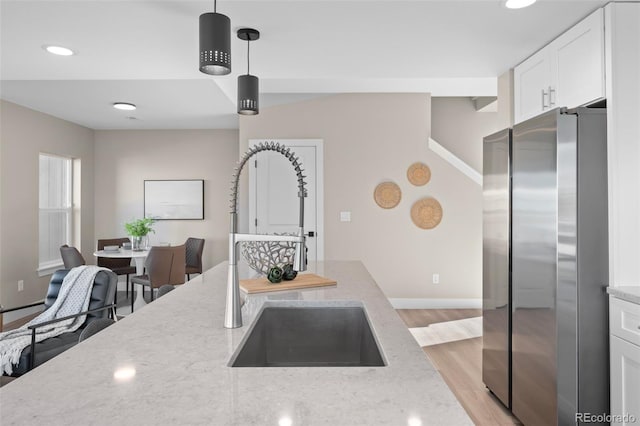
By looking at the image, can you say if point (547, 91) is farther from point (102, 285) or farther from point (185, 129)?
point (185, 129)

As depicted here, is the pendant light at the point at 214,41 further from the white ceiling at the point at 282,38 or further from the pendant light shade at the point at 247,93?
the pendant light shade at the point at 247,93

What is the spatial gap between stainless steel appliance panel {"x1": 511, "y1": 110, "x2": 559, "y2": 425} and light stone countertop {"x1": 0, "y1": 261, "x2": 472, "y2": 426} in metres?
1.34

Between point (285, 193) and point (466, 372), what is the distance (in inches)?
113

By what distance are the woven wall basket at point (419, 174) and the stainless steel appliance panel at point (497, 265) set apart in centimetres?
223

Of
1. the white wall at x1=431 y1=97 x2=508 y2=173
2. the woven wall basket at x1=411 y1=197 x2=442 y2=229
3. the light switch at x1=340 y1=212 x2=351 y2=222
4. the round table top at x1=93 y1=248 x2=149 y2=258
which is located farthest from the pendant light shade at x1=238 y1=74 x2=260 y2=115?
the white wall at x1=431 y1=97 x2=508 y2=173

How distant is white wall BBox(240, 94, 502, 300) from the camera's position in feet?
16.8

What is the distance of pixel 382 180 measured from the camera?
16.8 feet

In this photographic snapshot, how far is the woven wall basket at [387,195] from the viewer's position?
5102 millimetres

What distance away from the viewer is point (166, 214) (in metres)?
6.42

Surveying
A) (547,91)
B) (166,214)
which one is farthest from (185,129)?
(547,91)

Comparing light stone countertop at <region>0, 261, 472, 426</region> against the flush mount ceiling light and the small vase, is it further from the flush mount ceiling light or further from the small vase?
the small vase

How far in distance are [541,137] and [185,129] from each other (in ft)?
17.9

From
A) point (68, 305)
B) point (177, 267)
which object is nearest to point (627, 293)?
point (68, 305)

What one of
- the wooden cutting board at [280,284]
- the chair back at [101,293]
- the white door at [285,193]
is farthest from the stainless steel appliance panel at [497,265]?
the chair back at [101,293]
